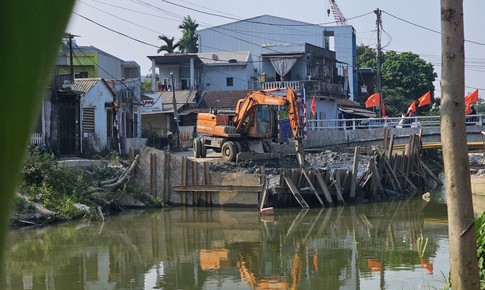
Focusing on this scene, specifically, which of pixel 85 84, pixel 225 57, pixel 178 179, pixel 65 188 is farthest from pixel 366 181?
pixel 225 57

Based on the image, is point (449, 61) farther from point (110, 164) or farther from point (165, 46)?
point (165, 46)

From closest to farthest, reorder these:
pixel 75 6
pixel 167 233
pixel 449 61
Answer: pixel 75 6 < pixel 449 61 < pixel 167 233

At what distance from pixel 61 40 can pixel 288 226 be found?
19341mm

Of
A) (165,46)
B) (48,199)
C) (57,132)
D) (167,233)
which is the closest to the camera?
(167,233)

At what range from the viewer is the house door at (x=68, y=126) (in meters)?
28.2

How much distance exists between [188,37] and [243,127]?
118 feet

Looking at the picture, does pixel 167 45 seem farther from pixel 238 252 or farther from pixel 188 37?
pixel 238 252

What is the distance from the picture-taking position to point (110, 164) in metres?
25.6

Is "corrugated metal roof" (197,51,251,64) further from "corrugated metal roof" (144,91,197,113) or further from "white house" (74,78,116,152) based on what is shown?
"white house" (74,78,116,152)

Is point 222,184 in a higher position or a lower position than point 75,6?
lower

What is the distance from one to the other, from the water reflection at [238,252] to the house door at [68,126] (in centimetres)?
733

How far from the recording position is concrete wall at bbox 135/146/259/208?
2342 centimetres

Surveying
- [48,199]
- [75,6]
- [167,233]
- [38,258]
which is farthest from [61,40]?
[48,199]

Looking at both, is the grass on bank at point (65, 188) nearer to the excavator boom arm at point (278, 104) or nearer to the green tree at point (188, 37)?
the excavator boom arm at point (278, 104)
